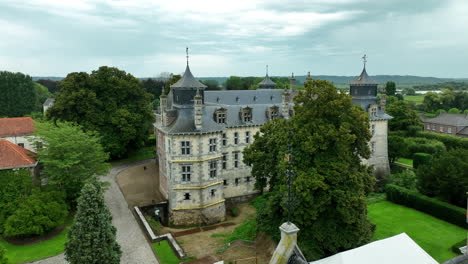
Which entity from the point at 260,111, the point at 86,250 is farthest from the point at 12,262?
the point at 260,111

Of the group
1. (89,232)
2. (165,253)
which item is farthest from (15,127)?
(89,232)

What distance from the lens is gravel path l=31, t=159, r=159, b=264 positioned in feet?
83.5

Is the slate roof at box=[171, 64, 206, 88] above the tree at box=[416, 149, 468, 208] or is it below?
above

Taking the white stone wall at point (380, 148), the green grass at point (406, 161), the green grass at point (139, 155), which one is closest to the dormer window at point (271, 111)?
the white stone wall at point (380, 148)

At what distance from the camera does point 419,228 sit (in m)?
32.1

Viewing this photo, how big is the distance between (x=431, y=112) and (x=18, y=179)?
Result: 132368 mm

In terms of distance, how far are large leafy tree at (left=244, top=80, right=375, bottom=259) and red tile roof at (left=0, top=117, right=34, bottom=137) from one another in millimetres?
42637

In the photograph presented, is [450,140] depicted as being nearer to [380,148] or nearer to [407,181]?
[380,148]

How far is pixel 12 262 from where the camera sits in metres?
24.8

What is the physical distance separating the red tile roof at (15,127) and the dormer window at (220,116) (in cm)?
3041

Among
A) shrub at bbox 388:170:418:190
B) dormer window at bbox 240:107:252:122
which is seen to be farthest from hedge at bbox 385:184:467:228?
dormer window at bbox 240:107:252:122

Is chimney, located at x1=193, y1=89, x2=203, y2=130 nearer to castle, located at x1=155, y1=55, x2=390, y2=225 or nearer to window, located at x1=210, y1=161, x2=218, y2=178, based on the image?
castle, located at x1=155, y1=55, x2=390, y2=225

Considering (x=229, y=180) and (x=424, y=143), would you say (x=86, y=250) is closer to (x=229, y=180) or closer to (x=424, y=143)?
(x=229, y=180)

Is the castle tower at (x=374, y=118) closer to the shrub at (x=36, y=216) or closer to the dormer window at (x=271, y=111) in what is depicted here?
the dormer window at (x=271, y=111)
